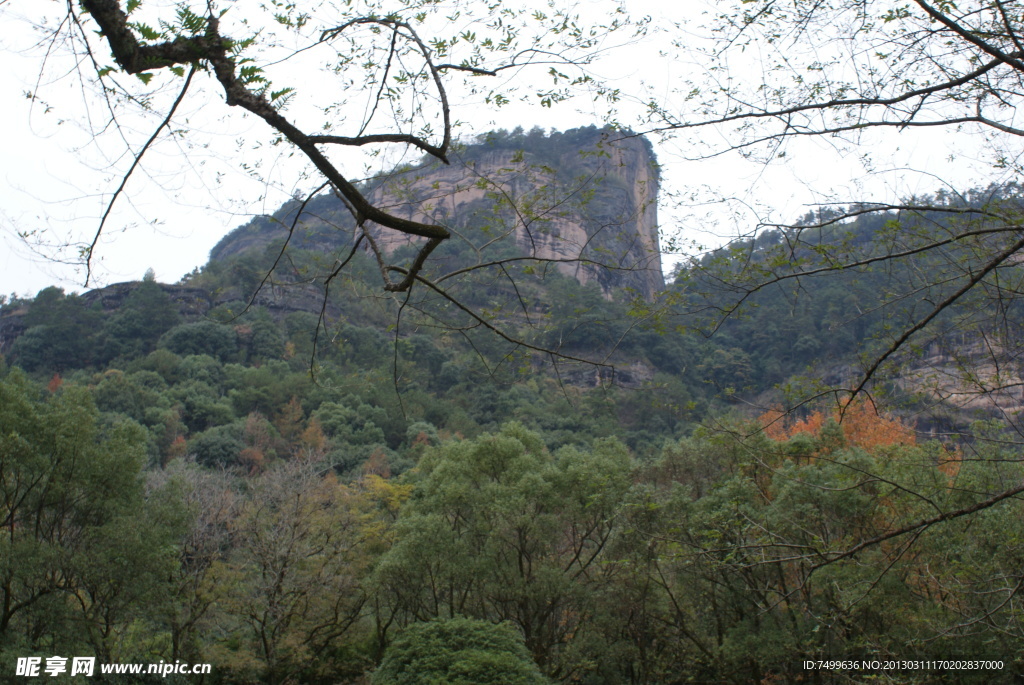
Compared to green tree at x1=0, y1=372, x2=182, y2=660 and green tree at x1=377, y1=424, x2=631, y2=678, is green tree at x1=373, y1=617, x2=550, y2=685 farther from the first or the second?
green tree at x1=0, y1=372, x2=182, y2=660

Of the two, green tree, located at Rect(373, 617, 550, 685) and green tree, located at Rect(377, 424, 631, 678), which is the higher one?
green tree, located at Rect(377, 424, 631, 678)

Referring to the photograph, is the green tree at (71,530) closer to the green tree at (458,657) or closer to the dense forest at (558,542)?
the dense forest at (558,542)

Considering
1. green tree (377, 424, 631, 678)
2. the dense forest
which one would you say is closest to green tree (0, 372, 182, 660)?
the dense forest

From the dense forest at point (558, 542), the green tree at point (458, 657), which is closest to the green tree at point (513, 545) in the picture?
the dense forest at point (558, 542)

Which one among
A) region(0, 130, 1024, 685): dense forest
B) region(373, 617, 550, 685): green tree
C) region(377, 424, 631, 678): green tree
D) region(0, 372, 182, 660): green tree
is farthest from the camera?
region(377, 424, 631, 678): green tree

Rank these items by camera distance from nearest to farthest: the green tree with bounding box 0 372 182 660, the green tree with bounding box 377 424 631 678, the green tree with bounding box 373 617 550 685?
the green tree with bounding box 373 617 550 685 < the green tree with bounding box 0 372 182 660 < the green tree with bounding box 377 424 631 678

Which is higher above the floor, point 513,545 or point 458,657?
point 513,545

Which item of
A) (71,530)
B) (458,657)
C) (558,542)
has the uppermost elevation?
(71,530)

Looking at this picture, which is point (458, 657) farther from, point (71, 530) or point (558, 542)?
point (71, 530)

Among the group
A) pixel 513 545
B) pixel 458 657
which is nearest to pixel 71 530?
pixel 458 657

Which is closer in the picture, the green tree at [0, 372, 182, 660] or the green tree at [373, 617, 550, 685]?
the green tree at [373, 617, 550, 685]

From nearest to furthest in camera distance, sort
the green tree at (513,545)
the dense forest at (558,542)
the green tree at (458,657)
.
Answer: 1. the dense forest at (558,542)
2. the green tree at (458,657)
3. the green tree at (513,545)

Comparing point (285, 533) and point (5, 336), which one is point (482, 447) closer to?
point (285, 533)

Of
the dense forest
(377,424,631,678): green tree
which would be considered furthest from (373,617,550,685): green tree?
(377,424,631,678): green tree
